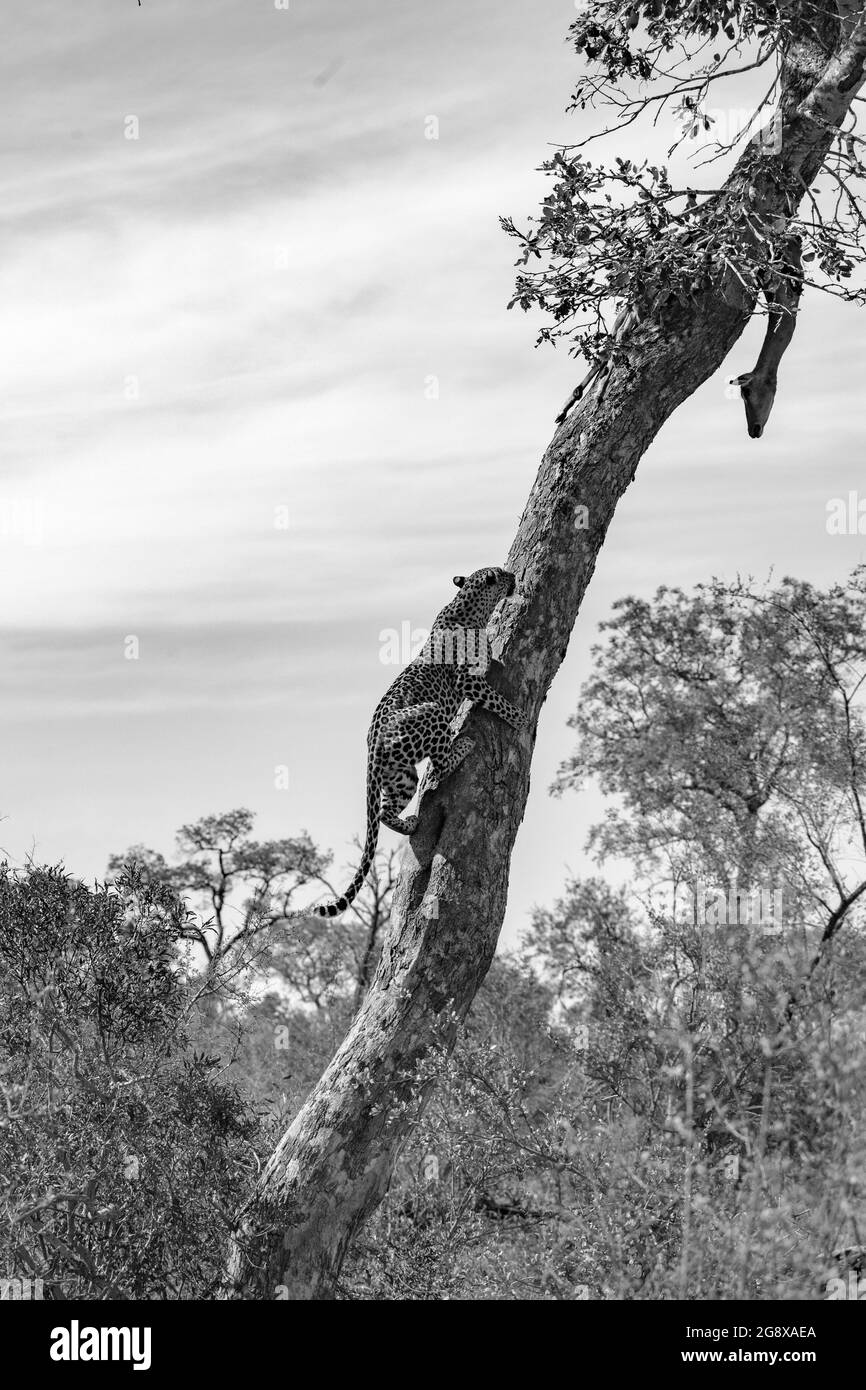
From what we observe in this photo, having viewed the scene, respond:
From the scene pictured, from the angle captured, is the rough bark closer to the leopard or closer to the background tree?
the leopard

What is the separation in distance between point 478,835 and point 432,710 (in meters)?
0.91

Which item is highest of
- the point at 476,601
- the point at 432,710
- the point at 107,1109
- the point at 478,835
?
the point at 476,601

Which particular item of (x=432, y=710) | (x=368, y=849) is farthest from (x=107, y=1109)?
(x=432, y=710)

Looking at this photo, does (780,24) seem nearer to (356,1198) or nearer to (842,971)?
(356,1198)

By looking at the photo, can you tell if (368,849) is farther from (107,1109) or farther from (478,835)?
(107,1109)

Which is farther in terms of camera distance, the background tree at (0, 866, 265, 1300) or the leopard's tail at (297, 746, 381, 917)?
the leopard's tail at (297, 746, 381, 917)

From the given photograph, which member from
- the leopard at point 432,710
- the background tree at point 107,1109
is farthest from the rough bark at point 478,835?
the background tree at point 107,1109

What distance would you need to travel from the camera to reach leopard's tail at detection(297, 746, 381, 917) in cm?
914

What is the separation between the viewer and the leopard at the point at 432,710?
8.86 meters

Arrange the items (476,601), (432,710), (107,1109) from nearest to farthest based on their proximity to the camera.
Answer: (107,1109) → (432,710) → (476,601)

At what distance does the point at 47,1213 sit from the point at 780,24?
9348 mm

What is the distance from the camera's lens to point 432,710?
8938mm

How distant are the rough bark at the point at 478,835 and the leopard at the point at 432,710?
0.43ft

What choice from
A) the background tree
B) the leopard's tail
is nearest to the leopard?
the leopard's tail
